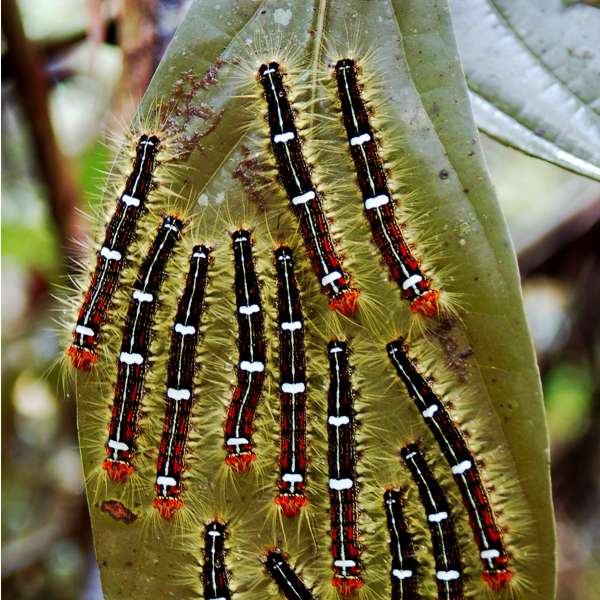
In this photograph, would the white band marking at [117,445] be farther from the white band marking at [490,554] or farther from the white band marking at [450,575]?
the white band marking at [490,554]

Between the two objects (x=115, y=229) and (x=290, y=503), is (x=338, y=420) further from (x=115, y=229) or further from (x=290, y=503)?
(x=115, y=229)

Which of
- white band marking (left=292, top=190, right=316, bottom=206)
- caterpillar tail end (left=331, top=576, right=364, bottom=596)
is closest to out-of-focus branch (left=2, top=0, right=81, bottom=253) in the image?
white band marking (left=292, top=190, right=316, bottom=206)

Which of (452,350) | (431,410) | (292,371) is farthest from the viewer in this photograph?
(292,371)

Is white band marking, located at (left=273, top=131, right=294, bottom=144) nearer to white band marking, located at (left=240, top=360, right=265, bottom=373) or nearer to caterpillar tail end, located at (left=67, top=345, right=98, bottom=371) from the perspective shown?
white band marking, located at (left=240, top=360, right=265, bottom=373)

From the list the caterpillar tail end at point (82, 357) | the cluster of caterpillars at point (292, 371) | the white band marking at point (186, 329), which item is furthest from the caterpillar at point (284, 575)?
the caterpillar tail end at point (82, 357)

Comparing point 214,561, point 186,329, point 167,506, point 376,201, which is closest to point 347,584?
point 214,561

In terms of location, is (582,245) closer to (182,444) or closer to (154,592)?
(182,444)
